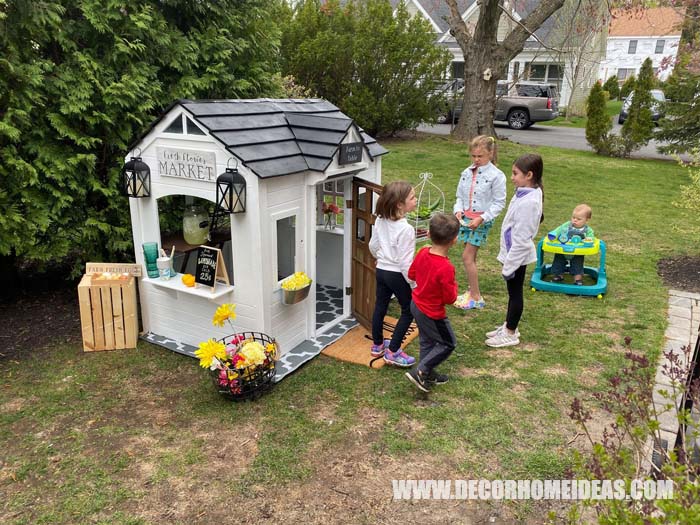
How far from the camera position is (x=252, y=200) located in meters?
4.16

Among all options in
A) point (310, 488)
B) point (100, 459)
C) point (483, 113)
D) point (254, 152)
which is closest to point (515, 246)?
point (254, 152)

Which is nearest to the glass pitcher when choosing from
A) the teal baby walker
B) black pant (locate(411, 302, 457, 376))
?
black pant (locate(411, 302, 457, 376))

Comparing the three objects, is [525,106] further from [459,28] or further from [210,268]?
[210,268]

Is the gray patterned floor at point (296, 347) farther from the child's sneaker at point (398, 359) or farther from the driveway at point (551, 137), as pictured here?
the driveway at point (551, 137)

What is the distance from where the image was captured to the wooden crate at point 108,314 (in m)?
4.80

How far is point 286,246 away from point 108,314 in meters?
1.85

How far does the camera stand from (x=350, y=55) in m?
15.7

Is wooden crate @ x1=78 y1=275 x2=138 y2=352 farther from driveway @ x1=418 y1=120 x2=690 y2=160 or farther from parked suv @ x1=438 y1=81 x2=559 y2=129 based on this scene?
parked suv @ x1=438 y1=81 x2=559 y2=129

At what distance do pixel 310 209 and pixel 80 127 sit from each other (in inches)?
104

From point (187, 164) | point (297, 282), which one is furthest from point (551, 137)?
point (187, 164)

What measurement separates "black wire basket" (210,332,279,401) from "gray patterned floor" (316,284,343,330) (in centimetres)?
122

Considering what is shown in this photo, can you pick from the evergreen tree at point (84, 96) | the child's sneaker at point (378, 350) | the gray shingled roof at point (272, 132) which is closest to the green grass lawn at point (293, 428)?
the child's sneaker at point (378, 350)

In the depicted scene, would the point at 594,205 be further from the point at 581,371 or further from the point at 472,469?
the point at 472,469

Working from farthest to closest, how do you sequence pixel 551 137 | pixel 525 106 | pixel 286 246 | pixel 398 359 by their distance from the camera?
pixel 525 106 → pixel 551 137 → pixel 286 246 → pixel 398 359
